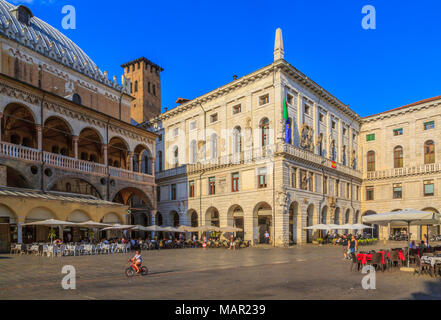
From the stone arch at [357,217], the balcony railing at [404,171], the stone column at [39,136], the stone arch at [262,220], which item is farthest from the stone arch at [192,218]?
the balcony railing at [404,171]

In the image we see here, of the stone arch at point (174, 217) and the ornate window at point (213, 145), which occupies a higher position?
the ornate window at point (213, 145)

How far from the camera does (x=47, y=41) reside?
34188mm

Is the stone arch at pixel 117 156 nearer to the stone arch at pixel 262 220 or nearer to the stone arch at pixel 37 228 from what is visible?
the stone arch at pixel 37 228

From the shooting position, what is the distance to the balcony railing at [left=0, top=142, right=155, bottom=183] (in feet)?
77.2

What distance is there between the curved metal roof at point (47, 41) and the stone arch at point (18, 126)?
5.98 metres

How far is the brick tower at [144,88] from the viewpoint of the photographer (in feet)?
207

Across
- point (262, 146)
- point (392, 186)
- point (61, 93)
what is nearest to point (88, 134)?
point (61, 93)

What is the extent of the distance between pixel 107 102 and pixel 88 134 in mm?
5923

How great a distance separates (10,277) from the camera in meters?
12.7

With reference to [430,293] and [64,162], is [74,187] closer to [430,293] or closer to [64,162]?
[64,162]

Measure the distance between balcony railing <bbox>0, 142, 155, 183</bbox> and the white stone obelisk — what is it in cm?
1612

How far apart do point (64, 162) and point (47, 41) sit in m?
13.5

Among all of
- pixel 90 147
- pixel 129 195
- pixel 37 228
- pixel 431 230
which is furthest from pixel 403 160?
pixel 37 228

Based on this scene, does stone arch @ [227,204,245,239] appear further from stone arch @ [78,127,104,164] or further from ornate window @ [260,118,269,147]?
stone arch @ [78,127,104,164]
